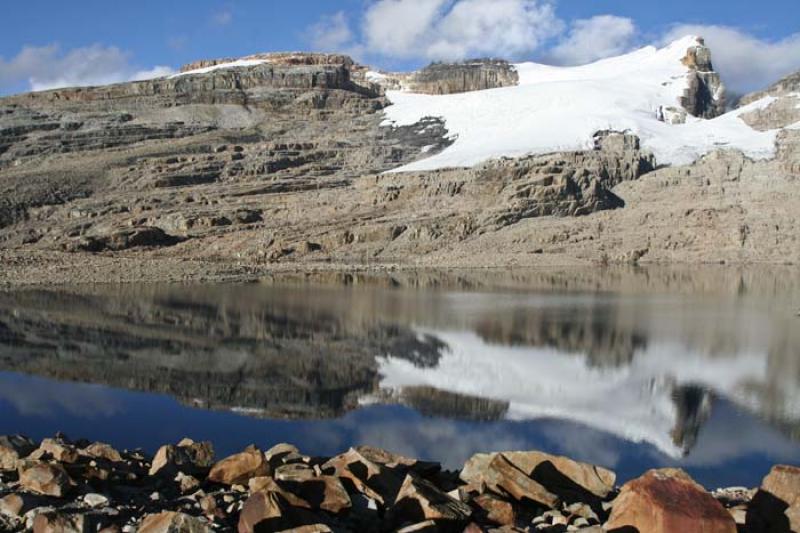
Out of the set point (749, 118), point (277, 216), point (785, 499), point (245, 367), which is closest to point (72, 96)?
point (277, 216)

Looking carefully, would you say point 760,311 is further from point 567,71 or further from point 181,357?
point 567,71

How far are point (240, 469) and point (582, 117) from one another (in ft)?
203

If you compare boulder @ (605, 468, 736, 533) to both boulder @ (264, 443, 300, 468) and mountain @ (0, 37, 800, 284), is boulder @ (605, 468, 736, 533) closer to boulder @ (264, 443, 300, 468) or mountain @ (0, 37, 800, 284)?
boulder @ (264, 443, 300, 468)

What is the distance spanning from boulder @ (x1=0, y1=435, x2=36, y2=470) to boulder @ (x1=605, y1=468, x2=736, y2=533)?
588 centimetres

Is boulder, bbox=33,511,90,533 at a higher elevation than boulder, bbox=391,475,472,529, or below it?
higher

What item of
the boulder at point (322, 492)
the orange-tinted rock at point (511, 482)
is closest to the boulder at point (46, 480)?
the boulder at point (322, 492)

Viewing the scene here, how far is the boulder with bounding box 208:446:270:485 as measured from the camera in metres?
7.73

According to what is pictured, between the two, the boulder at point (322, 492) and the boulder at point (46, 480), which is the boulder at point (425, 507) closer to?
the boulder at point (322, 492)

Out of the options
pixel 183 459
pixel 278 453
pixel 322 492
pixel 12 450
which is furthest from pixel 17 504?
pixel 278 453

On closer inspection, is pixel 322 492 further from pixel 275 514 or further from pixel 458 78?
pixel 458 78

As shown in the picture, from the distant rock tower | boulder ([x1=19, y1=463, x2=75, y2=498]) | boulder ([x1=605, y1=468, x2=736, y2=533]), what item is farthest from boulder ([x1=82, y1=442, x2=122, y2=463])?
the distant rock tower

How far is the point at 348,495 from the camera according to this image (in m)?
7.10

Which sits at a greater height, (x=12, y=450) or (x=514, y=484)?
(x=12, y=450)

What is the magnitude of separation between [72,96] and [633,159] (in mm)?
55959
